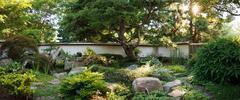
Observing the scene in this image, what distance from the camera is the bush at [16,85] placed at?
7.23 meters

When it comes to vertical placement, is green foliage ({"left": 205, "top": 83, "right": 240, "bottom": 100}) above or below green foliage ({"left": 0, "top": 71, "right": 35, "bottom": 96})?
below

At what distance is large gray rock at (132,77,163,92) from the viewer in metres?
7.81

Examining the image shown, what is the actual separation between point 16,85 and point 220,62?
4150 millimetres

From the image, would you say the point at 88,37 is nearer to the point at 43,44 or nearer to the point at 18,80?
the point at 43,44

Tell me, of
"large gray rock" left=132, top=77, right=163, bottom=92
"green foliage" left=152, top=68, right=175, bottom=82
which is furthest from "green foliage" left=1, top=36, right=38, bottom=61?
"large gray rock" left=132, top=77, right=163, bottom=92

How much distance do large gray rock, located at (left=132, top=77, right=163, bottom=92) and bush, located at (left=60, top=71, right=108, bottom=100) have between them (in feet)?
2.71

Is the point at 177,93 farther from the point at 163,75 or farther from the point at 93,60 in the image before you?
the point at 93,60

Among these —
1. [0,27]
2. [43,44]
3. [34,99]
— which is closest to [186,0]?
[43,44]

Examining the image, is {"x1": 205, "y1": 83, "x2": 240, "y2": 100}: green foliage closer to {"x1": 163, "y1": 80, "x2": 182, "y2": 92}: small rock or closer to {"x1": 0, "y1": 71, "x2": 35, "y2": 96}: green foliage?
{"x1": 163, "y1": 80, "x2": 182, "y2": 92}: small rock

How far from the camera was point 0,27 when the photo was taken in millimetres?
12047

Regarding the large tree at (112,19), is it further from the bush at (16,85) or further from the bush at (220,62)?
the bush at (16,85)

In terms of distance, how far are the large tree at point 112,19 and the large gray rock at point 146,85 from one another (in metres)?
4.26

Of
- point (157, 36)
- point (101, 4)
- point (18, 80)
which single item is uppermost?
point (101, 4)

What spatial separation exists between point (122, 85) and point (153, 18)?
613 cm
